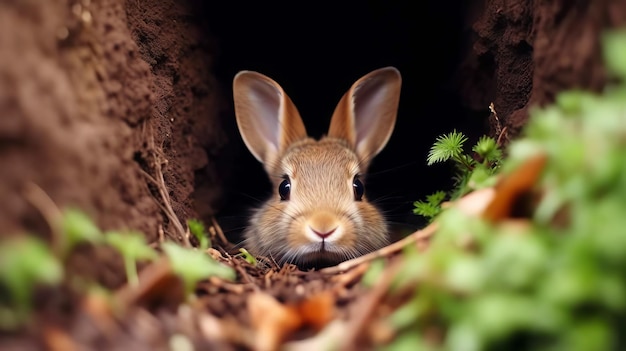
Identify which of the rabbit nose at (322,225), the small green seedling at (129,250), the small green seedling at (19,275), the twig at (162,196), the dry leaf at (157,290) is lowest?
the small green seedling at (19,275)

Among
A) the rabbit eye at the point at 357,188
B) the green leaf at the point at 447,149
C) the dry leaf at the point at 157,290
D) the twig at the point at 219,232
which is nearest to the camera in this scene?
the dry leaf at the point at 157,290

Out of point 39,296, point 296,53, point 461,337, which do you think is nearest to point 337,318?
point 461,337

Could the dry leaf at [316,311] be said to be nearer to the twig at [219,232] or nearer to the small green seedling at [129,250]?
the small green seedling at [129,250]

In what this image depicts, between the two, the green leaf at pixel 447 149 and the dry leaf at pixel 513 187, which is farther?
the green leaf at pixel 447 149

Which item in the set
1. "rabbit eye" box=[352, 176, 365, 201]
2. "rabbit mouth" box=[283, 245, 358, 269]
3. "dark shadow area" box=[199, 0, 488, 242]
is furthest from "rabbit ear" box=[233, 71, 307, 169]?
"rabbit mouth" box=[283, 245, 358, 269]

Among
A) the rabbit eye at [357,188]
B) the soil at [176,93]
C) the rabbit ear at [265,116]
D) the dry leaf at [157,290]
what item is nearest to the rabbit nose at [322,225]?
the soil at [176,93]

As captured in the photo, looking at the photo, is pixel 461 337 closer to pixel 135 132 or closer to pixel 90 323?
pixel 90 323

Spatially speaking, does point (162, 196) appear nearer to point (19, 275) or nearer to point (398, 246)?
point (398, 246)

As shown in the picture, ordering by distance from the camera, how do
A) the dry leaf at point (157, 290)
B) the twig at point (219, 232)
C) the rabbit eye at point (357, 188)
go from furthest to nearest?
the twig at point (219, 232), the rabbit eye at point (357, 188), the dry leaf at point (157, 290)

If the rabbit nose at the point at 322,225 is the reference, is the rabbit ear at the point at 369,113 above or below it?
above
